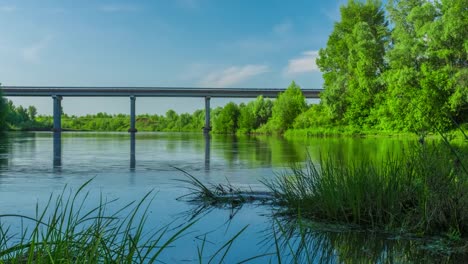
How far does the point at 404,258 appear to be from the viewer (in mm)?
4855

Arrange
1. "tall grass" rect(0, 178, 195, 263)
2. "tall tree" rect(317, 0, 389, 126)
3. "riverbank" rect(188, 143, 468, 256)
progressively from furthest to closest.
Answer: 1. "tall tree" rect(317, 0, 389, 126)
2. "riverbank" rect(188, 143, 468, 256)
3. "tall grass" rect(0, 178, 195, 263)

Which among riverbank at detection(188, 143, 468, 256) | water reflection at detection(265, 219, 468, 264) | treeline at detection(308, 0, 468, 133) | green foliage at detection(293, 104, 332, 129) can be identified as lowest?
water reflection at detection(265, 219, 468, 264)

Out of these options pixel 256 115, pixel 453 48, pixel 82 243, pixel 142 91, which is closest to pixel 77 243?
pixel 82 243

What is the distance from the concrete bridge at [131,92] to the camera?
81.5 metres

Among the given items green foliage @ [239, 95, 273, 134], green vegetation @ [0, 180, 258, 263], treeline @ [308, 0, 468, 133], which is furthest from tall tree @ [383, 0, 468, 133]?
green foliage @ [239, 95, 273, 134]

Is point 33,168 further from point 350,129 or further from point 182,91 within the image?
point 182,91

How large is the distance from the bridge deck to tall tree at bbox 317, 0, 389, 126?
28989 millimetres

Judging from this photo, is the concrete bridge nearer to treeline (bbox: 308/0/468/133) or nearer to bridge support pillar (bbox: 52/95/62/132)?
bridge support pillar (bbox: 52/95/62/132)

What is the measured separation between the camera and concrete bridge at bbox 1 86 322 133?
267ft

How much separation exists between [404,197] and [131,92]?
82.6 meters

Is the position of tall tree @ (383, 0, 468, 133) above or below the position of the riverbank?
above

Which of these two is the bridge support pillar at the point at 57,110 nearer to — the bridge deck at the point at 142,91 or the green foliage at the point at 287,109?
the bridge deck at the point at 142,91

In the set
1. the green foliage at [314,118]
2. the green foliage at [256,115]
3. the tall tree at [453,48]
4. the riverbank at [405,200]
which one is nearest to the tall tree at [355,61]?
the green foliage at [314,118]

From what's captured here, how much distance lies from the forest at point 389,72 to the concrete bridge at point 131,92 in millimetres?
11460
